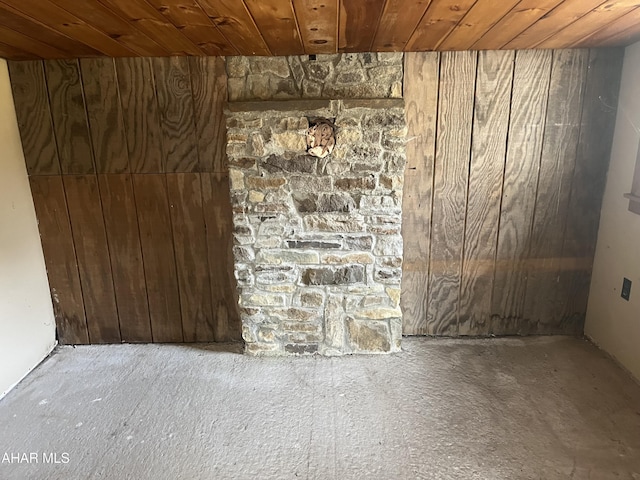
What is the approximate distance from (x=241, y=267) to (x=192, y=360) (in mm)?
673

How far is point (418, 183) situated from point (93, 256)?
6.83 feet

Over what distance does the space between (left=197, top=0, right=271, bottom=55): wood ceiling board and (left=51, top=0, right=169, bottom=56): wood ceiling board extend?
37cm

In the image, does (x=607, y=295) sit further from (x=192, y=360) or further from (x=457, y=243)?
(x=192, y=360)

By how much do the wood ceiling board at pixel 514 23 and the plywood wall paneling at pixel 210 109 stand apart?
4.61 feet

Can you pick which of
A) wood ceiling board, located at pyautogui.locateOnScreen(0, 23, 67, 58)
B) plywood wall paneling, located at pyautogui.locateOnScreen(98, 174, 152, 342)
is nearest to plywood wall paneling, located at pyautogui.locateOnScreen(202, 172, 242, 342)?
plywood wall paneling, located at pyautogui.locateOnScreen(98, 174, 152, 342)

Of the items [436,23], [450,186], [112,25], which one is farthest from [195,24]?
[450,186]

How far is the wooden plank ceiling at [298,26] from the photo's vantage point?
1.53 meters

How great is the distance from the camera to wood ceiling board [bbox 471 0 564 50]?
1.57 metres

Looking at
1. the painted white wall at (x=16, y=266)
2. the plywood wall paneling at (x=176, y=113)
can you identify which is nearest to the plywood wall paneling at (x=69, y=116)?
the painted white wall at (x=16, y=266)

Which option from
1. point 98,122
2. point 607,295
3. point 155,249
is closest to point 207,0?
point 98,122

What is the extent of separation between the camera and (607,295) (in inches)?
97.2

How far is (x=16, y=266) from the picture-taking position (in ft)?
7.80

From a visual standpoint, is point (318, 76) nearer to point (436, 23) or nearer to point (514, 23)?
point (436, 23)

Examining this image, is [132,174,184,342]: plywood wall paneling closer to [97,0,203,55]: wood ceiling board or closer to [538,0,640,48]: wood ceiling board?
[97,0,203,55]: wood ceiling board
